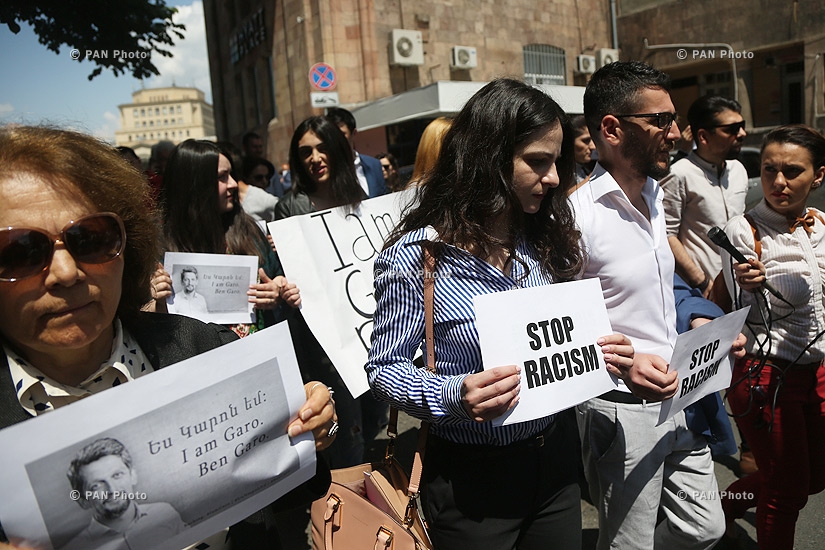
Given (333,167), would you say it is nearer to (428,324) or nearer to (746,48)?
(428,324)

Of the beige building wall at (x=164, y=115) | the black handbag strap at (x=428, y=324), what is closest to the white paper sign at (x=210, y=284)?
the black handbag strap at (x=428, y=324)

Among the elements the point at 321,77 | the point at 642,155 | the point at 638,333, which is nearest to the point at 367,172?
the point at 642,155

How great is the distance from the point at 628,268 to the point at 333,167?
84.1 inches

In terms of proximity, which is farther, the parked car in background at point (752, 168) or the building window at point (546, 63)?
the building window at point (546, 63)

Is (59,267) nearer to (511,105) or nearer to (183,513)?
(183,513)

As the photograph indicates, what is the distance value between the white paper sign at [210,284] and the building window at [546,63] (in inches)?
779

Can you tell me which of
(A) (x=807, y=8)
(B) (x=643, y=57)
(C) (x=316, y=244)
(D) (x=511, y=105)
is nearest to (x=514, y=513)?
(D) (x=511, y=105)

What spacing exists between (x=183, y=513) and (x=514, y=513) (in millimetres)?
1008

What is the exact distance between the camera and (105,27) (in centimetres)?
1087

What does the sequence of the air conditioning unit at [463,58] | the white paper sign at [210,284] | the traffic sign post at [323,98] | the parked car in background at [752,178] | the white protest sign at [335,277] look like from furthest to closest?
the air conditioning unit at [463,58], the traffic sign post at [323,98], the parked car in background at [752,178], the white protest sign at [335,277], the white paper sign at [210,284]

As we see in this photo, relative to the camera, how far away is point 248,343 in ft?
4.39

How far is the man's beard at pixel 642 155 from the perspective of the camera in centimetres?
248

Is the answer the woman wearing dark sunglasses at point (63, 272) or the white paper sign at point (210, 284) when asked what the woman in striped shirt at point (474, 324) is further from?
the white paper sign at point (210, 284)

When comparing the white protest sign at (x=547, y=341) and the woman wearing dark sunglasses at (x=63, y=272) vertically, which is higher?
the woman wearing dark sunglasses at (x=63, y=272)
